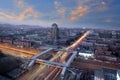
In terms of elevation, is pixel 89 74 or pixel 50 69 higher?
pixel 50 69

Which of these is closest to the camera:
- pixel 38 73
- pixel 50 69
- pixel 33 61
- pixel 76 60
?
pixel 38 73

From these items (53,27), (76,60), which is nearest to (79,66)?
(76,60)

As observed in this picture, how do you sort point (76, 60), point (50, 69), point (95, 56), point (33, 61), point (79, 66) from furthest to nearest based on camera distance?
point (95, 56) → point (76, 60) → point (79, 66) → point (33, 61) → point (50, 69)

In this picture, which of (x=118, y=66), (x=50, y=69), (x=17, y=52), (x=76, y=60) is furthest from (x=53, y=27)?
(x=50, y=69)

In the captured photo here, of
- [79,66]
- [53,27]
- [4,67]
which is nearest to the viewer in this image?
[4,67]

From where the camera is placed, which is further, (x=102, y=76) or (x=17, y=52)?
(x=17, y=52)

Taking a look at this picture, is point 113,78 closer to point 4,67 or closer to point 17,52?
point 4,67

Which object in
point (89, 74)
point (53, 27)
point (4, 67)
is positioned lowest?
point (89, 74)

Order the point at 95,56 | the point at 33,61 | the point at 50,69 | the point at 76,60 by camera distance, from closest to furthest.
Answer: the point at 50,69, the point at 33,61, the point at 76,60, the point at 95,56

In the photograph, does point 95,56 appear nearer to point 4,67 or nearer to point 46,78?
point 46,78
